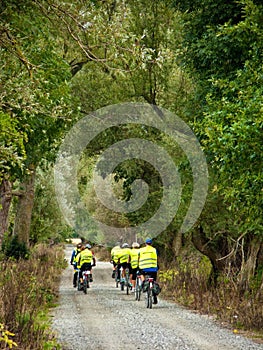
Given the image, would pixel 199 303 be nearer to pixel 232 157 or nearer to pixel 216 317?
pixel 216 317

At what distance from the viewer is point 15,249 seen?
28547 millimetres

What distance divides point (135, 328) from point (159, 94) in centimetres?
1300

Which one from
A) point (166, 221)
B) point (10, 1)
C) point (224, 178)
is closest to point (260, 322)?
point (224, 178)

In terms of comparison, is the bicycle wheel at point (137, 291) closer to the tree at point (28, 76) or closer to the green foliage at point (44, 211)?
the tree at point (28, 76)

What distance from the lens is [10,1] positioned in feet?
26.8

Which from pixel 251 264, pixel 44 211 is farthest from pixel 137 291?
pixel 44 211

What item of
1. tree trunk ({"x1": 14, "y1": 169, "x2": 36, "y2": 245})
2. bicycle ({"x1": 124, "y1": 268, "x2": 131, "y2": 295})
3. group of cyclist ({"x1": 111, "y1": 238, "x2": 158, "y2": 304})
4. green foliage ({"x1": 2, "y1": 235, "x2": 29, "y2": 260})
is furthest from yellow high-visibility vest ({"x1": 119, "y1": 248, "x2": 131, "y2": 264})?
tree trunk ({"x1": 14, "y1": 169, "x2": 36, "y2": 245})

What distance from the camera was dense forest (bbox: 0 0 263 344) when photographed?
7.84m

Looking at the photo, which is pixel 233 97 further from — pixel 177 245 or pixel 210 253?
pixel 177 245

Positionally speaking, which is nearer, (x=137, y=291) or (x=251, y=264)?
(x=251, y=264)

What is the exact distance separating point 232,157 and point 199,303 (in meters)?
9.08

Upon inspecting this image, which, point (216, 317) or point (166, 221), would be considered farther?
point (166, 221)

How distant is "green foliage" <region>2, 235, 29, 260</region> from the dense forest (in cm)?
6

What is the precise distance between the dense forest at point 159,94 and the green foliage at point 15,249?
0.06 metres
